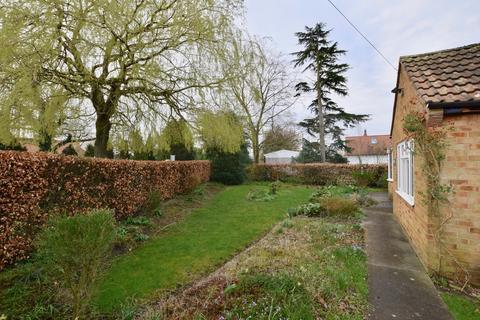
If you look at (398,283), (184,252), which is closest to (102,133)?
(184,252)

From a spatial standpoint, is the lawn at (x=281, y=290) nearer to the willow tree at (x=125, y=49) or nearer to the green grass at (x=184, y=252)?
the green grass at (x=184, y=252)

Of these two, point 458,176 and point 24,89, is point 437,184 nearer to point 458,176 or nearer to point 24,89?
point 458,176

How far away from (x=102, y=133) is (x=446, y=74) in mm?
9237

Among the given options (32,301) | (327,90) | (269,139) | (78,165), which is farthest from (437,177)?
(269,139)

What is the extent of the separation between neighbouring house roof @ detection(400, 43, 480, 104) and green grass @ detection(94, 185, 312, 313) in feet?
15.5

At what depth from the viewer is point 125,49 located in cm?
736

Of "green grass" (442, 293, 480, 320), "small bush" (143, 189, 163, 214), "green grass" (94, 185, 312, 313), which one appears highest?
"small bush" (143, 189, 163, 214)

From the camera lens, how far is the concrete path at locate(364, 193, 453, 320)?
3.25 metres

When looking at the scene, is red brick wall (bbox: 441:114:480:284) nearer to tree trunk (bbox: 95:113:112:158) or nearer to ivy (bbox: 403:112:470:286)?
ivy (bbox: 403:112:470:286)

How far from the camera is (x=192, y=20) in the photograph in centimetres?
816

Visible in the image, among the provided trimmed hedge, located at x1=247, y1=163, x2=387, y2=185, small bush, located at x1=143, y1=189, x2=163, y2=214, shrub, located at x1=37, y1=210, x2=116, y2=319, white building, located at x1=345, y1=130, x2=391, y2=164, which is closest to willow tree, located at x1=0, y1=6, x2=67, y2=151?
small bush, located at x1=143, y1=189, x2=163, y2=214

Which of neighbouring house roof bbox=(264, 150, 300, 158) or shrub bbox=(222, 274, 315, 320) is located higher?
neighbouring house roof bbox=(264, 150, 300, 158)

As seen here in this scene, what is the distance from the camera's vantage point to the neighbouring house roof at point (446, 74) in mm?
4367

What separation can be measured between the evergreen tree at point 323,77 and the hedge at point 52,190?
1884 cm
